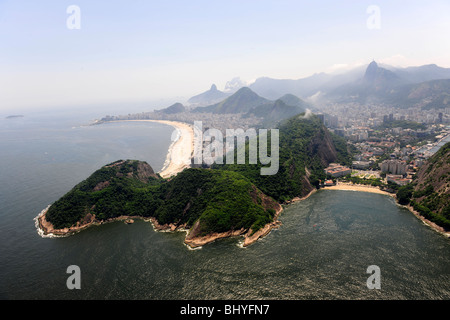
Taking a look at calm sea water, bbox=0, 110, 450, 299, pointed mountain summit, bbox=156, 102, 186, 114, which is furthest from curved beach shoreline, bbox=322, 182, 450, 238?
pointed mountain summit, bbox=156, 102, 186, 114

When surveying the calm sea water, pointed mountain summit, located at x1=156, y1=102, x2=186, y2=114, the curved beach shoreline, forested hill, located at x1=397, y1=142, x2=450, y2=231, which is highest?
pointed mountain summit, located at x1=156, y1=102, x2=186, y2=114

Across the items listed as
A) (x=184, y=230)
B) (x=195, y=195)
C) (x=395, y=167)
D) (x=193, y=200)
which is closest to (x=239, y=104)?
(x=395, y=167)

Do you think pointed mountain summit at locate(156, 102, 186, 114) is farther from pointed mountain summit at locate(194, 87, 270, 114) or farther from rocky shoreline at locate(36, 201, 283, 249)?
rocky shoreline at locate(36, 201, 283, 249)

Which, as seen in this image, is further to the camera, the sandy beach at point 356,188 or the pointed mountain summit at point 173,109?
the pointed mountain summit at point 173,109

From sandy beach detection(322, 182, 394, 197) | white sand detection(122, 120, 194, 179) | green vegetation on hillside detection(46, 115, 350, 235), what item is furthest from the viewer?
white sand detection(122, 120, 194, 179)

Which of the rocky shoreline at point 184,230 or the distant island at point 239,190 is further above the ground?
the distant island at point 239,190

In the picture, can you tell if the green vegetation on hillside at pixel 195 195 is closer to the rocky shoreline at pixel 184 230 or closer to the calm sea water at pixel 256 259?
the rocky shoreline at pixel 184 230

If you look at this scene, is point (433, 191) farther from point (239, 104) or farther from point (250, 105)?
point (239, 104)

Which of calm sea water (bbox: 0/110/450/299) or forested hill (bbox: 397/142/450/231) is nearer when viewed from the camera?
calm sea water (bbox: 0/110/450/299)

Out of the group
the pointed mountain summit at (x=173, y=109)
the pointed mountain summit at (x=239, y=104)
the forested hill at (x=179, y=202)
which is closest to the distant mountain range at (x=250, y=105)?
the pointed mountain summit at (x=239, y=104)

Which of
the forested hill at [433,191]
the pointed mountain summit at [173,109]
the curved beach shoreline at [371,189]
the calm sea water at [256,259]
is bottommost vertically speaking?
the calm sea water at [256,259]
